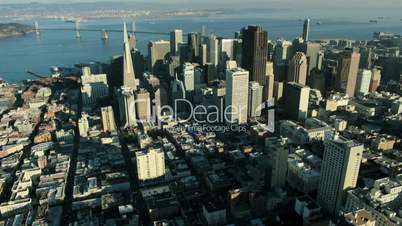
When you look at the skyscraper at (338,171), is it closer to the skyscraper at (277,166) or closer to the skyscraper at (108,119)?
the skyscraper at (277,166)

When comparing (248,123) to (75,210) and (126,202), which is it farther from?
(75,210)

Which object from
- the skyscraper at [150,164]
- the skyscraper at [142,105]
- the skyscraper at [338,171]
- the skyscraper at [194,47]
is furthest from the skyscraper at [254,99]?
the skyscraper at [194,47]

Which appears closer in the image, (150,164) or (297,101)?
(150,164)

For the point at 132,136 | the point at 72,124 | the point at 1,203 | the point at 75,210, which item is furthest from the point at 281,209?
the point at 72,124

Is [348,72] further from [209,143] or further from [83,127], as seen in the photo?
[83,127]

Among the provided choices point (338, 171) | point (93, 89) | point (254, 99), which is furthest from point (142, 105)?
point (338, 171)

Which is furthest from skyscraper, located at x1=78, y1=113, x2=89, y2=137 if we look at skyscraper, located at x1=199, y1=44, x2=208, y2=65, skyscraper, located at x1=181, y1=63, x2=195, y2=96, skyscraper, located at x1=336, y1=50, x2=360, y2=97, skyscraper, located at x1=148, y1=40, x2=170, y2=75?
skyscraper, located at x1=336, y1=50, x2=360, y2=97
